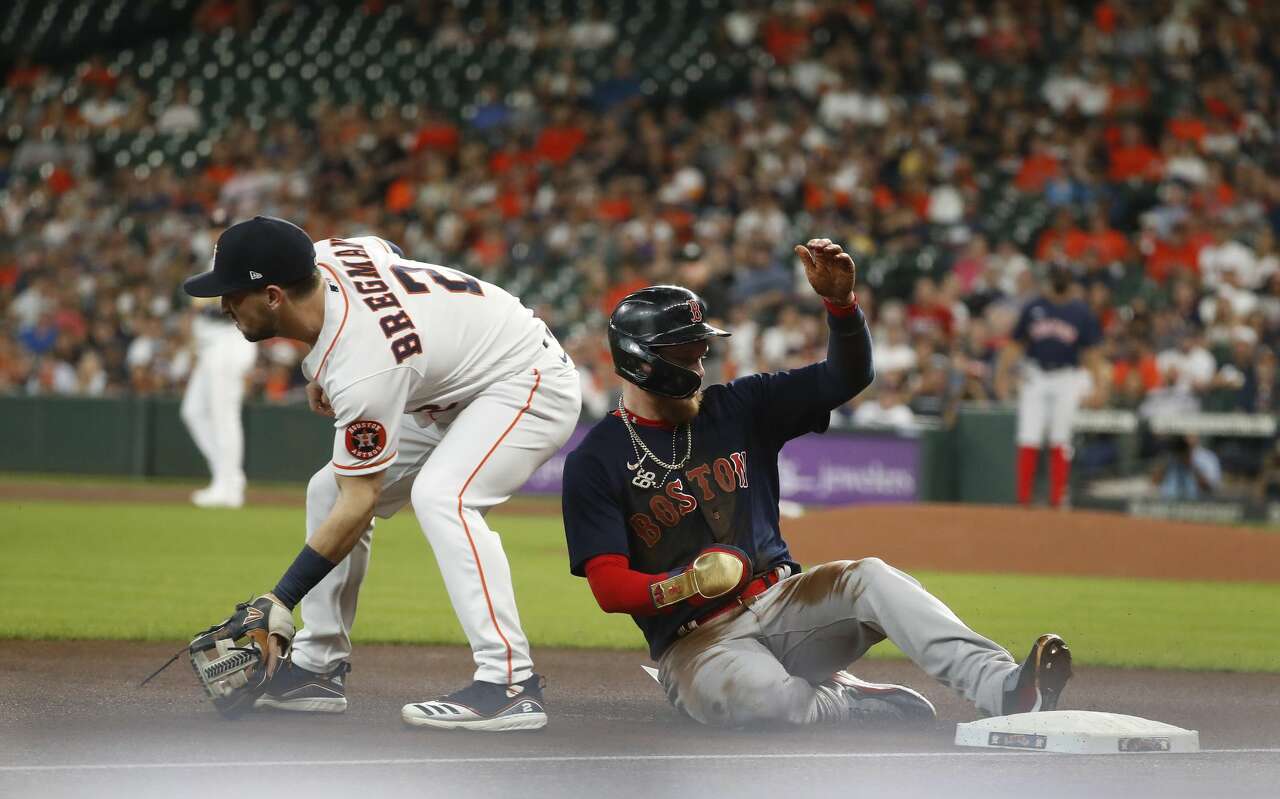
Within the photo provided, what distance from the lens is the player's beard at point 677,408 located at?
211 inches

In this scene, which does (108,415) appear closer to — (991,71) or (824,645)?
(991,71)

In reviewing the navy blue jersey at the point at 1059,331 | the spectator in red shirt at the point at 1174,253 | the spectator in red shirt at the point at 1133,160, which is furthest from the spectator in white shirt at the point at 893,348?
the spectator in red shirt at the point at 1133,160

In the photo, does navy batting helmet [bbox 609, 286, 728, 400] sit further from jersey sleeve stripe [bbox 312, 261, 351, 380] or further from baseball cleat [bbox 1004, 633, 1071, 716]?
baseball cleat [bbox 1004, 633, 1071, 716]

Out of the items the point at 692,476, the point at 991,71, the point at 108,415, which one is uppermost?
the point at 991,71

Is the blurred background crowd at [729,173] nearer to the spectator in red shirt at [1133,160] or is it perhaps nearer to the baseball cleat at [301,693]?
the spectator in red shirt at [1133,160]

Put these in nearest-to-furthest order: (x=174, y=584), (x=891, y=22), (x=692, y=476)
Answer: (x=692, y=476), (x=174, y=584), (x=891, y=22)

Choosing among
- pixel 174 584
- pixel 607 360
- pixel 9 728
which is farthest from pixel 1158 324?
pixel 9 728

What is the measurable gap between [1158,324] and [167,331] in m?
11.3

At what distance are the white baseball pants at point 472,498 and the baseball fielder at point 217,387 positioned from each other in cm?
839

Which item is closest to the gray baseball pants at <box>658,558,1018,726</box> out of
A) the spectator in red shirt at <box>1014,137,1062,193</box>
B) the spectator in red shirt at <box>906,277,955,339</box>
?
the spectator in red shirt at <box>906,277,955,339</box>

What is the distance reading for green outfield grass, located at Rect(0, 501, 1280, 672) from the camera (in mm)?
7824

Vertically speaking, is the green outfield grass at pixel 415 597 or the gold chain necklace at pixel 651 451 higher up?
the gold chain necklace at pixel 651 451

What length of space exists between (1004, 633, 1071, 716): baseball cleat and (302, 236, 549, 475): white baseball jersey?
6.14 feet

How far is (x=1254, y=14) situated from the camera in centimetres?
2080
